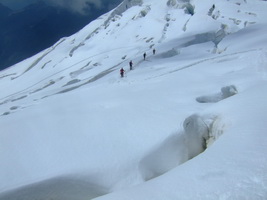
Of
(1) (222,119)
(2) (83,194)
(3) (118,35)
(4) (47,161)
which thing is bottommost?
(2) (83,194)

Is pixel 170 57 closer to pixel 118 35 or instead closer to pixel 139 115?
pixel 139 115

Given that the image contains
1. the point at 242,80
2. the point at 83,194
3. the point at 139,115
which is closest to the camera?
the point at 83,194

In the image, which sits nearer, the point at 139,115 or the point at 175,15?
the point at 139,115

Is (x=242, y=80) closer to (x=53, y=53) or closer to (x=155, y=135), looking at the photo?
(x=155, y=135)

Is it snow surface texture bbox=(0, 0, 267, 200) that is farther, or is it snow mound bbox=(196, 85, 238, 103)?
snow mound bbox=(196, 85, 238, 103)

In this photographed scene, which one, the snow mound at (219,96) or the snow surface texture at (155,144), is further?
the snow mound at (219,96)

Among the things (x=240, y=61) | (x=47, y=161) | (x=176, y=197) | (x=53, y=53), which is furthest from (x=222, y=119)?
(x=53, y=53)

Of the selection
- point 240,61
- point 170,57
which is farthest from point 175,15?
point 240,61

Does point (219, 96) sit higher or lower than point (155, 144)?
higher

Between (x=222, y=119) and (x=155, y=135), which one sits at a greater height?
(x=222, y=119)

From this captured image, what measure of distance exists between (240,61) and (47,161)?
1601 cm

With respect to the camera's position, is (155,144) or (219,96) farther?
(219,96)

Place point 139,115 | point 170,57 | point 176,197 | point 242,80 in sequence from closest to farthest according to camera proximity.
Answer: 1. point 176,197
2. point 139,115
3. point 242,80
4. point 170,57

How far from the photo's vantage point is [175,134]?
9875 mm
